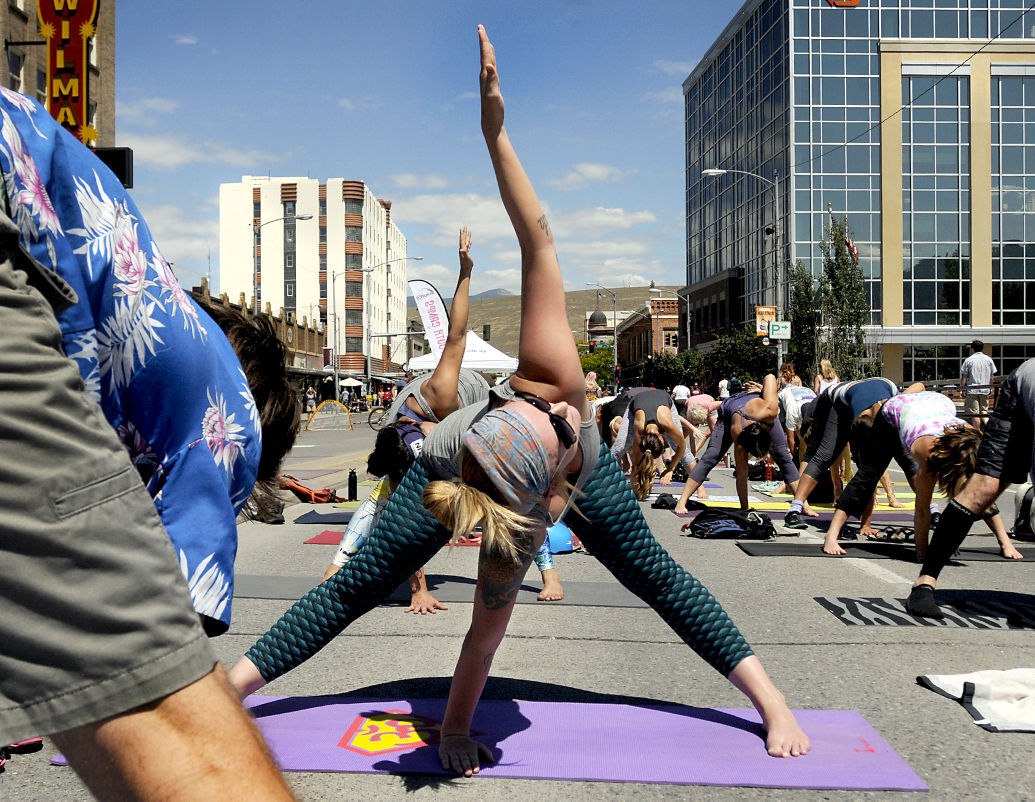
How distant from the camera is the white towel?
3.81m

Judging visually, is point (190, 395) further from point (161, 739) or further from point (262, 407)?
point (161, 739)

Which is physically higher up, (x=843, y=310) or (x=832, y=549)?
(x=843, y=310)

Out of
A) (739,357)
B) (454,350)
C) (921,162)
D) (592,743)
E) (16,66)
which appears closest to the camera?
(592,743)

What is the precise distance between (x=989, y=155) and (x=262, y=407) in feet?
196

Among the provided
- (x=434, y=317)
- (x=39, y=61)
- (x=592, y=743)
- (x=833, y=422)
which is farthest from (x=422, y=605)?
(x=39, y=61)

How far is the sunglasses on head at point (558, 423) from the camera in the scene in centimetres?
288

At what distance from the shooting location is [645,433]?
37.0 feet

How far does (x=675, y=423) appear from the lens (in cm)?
1217

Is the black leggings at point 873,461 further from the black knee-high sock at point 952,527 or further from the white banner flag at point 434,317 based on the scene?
the white banner flag at point 434,317

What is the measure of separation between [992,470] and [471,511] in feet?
13.6

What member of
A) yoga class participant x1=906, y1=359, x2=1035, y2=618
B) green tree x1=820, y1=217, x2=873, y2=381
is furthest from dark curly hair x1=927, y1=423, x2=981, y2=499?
green tree x1=820, y1=217, x2=873, y2=381

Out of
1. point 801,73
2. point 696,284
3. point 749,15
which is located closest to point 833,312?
point 801,73

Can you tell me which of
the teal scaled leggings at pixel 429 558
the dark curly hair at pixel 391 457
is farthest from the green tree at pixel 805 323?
the teal scaled leggings at pixel 429 558

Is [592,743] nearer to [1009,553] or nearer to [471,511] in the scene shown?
[471,511]
